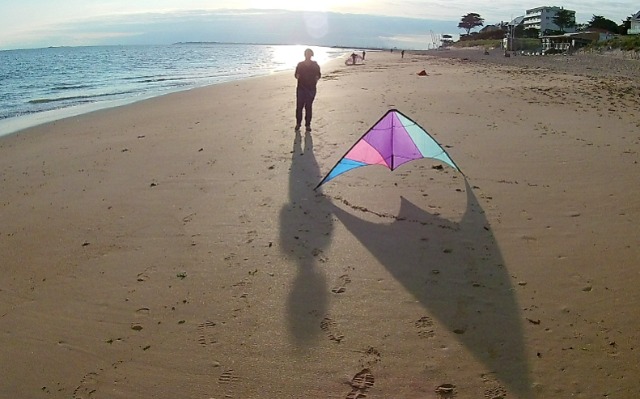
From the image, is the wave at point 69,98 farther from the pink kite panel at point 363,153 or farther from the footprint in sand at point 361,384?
the footprint in sand at point 361,384

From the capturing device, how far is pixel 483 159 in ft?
23.9

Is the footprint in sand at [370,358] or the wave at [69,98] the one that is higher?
the wave at [69,98]

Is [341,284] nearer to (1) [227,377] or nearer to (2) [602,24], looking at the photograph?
(1) [227,377]

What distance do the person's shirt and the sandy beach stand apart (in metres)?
1.66

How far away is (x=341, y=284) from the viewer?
4027 mm

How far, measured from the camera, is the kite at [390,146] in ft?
19.8

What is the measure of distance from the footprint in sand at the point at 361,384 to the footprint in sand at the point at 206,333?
100 cm

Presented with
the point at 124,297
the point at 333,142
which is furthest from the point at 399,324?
the point at 333,142

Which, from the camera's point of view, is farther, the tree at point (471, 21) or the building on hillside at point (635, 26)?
the tree at point (471, 21)

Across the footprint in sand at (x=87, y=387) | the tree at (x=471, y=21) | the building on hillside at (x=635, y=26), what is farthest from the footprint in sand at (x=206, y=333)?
the tree at (x=471, y=21)

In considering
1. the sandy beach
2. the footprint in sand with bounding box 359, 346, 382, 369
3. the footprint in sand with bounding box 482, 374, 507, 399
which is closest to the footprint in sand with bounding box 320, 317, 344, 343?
the sandy beach

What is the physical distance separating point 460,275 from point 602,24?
3810 inches

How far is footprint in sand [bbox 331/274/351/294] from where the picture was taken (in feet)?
12.9


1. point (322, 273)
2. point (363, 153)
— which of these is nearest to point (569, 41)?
point (363, 153)
